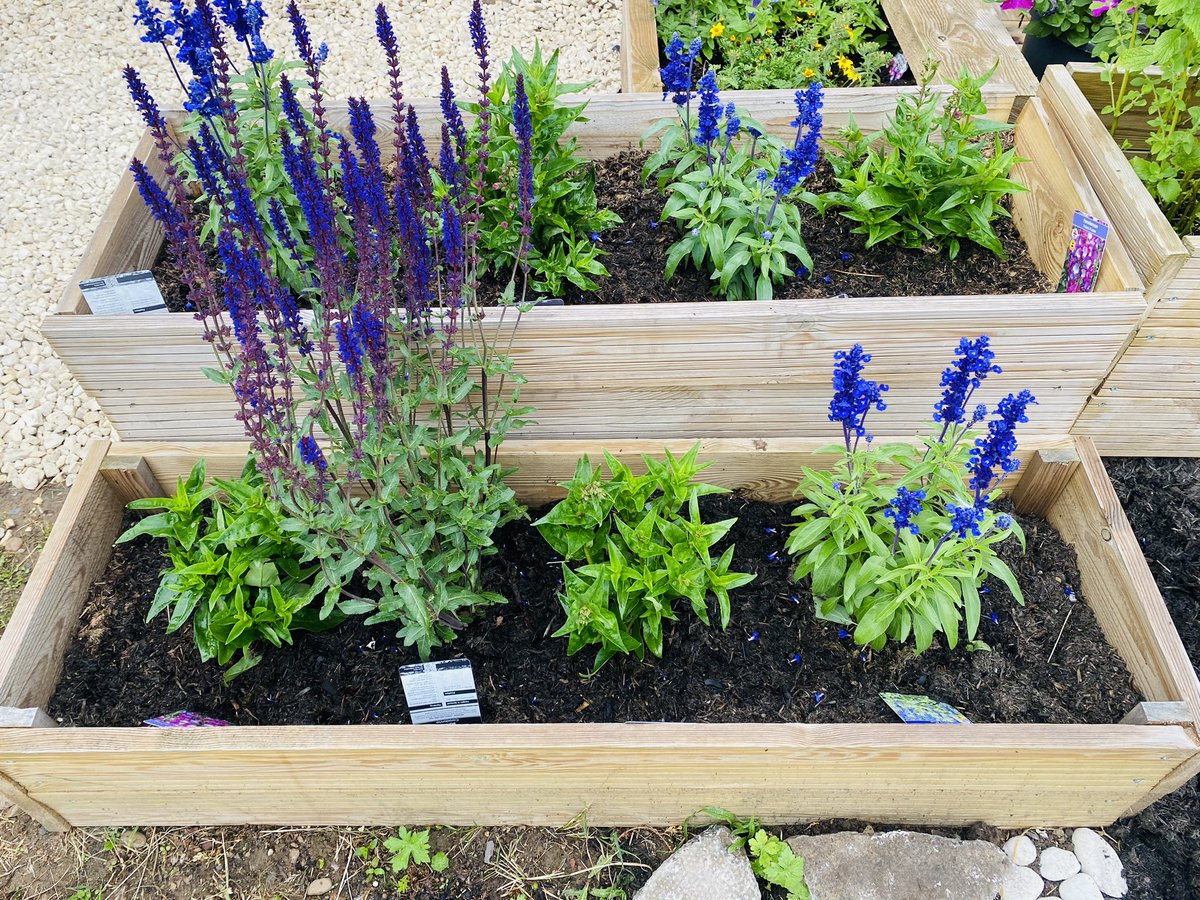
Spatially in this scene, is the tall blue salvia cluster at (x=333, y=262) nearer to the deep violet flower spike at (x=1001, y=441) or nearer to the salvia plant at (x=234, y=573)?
the salvia plant at (x=234, y=573)

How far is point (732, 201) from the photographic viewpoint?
238 cm

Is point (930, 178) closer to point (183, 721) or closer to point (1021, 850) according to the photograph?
point (1021, 850)

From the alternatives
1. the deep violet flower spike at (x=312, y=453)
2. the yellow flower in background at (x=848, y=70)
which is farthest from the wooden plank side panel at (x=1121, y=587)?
the deep violet flower spike at (x=312, y=453)

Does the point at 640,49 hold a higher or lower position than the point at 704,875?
higher

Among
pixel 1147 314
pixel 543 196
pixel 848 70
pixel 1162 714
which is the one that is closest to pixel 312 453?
pixel 543 196

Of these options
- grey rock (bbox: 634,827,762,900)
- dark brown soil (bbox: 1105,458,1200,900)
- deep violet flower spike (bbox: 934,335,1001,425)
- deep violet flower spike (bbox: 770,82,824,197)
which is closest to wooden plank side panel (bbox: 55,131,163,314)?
deep violet flower spike (bbox: 770,82,824,197)

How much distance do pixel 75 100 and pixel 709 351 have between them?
404cm

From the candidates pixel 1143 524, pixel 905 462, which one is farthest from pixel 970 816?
pixel 1143 524

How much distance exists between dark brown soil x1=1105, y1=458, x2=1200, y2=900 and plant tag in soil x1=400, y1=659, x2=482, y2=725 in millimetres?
1596

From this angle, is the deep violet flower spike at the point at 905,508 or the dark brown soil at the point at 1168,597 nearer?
the deep violet flower spike at the point at 905,508

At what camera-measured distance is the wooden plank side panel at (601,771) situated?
1.80 m

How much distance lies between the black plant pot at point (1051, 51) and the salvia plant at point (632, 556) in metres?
3.07

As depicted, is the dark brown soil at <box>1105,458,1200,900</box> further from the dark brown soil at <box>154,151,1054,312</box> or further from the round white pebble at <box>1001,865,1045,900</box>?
the dark brown soil at <box>154,151,1054,312</box>

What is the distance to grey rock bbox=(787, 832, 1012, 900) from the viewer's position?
1.96m
